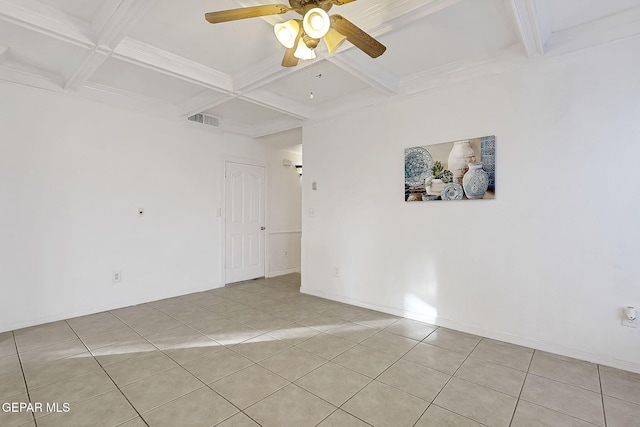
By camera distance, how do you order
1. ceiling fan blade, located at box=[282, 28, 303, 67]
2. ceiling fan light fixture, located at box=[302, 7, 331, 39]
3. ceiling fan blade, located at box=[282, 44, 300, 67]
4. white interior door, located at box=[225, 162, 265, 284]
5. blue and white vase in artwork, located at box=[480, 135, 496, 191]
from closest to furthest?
ceiling fan light fixture, located at box=[302, 7, 331, 39]
ceiling fan blade, located at box=[282, 28, 303, 67]
ceiling fan blade, located at box=[282, 44, 300, 67]
blue and white vase in artwork, located at box=[480, 135, 496, 191]
white interior door, located at box=[225, 162, 265, 284]

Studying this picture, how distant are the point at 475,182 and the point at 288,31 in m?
2.18

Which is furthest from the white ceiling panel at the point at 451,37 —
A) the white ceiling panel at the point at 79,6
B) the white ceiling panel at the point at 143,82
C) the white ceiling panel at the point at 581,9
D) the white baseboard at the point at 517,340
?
the white baseboard at the point at 517,340

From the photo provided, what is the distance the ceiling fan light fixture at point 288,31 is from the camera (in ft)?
5.92

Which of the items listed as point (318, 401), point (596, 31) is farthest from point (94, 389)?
point (596, 31)

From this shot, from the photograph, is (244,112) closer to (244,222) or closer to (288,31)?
(244,222)

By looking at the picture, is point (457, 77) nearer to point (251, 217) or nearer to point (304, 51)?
point (304, 51)

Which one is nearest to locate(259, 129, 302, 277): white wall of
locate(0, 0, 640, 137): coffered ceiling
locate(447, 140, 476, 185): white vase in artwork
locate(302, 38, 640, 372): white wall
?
locate(0, 0, 640, 137): coffered ceiling

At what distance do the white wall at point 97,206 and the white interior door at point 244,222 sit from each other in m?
0.21

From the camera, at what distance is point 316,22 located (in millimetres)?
1591

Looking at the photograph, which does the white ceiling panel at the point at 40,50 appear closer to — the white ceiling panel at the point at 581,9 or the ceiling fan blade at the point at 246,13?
the ceiling fan blade at the point at 246,13

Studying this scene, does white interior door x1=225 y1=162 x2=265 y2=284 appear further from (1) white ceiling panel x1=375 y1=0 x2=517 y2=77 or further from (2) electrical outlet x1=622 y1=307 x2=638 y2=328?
(2) electrical outlet x1=622 y1=307 x2=638 y2=328

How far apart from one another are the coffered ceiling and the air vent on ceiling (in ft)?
1.94

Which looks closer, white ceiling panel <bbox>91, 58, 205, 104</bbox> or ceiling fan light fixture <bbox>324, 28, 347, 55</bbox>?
ceiling fan light fixture <bbox>324, 28, 347, 55</bbox>

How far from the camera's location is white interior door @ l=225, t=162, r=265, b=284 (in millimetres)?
5008
